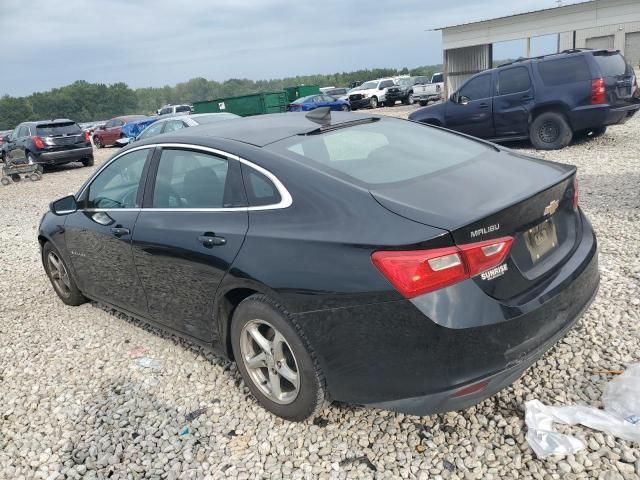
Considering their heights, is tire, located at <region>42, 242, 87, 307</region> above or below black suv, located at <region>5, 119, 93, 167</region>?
below

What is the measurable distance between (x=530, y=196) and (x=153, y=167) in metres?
2.46

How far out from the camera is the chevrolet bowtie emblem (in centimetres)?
260

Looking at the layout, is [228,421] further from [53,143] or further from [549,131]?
[53,143]

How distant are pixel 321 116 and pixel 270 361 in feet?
5.37

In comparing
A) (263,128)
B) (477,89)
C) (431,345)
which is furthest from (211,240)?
(477,89)

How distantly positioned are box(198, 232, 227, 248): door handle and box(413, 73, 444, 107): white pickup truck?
2909cm

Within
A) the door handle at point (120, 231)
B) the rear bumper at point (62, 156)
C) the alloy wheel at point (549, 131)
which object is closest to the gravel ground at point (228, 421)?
the door handle at point (120, 231)

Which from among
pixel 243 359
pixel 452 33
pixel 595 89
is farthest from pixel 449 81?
pixel 243 359

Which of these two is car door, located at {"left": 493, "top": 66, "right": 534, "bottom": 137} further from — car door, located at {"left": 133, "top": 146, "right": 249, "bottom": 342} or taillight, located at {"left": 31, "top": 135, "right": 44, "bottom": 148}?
taillight, located at {"left": 31, "top": 135, "right": 44, "bottom": 148}

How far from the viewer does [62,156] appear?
17078 millimetres

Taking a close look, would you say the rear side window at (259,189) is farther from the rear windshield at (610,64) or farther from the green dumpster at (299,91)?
the green dumpster at (299,91)

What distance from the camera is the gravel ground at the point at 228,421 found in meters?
2.54

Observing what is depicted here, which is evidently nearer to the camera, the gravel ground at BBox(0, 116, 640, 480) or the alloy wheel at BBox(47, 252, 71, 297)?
the gravel ground at BBox(0, 116, 640, 480)

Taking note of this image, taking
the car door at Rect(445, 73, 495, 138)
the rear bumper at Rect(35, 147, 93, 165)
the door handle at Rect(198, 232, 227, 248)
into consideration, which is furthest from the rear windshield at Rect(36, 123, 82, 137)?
the door handle at Rect(198, 232, 227, 248)
